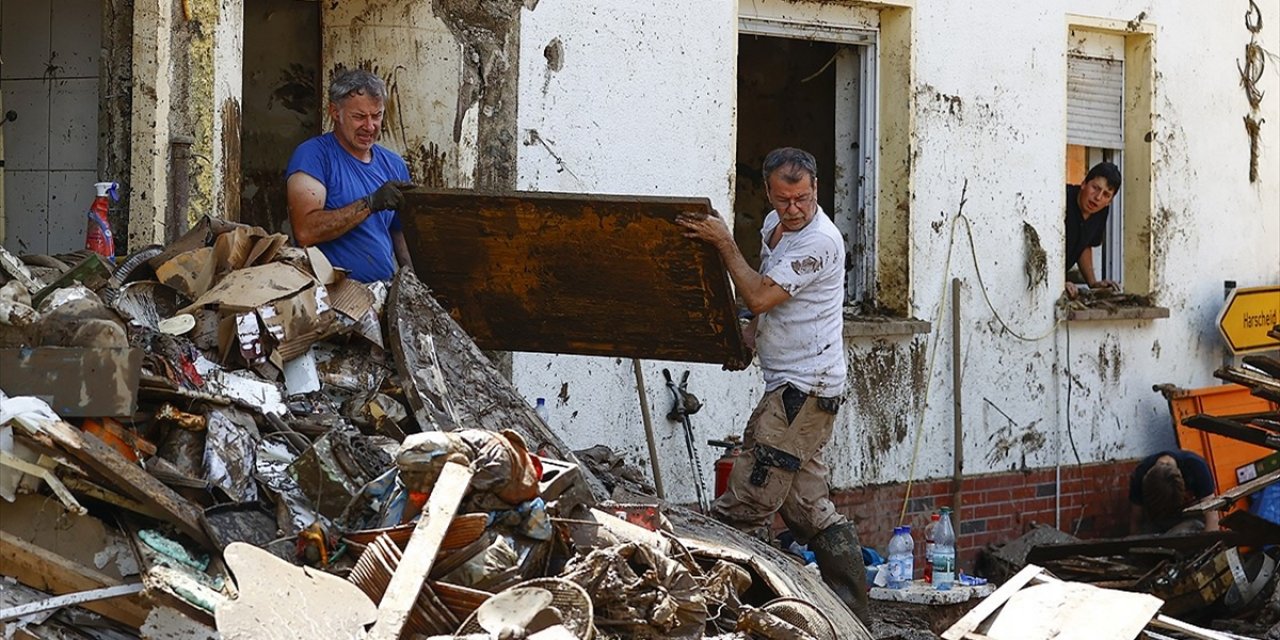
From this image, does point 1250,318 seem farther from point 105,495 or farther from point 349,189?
point 105,495

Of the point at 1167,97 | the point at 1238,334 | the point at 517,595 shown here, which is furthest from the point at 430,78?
the point at 1238,334

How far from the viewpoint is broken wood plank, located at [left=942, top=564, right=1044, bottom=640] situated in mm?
6004

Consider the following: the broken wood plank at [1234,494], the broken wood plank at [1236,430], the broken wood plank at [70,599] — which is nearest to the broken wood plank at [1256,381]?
the broken wood plank at [1236,430]

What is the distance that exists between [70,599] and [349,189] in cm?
245

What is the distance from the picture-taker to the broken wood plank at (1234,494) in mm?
8922

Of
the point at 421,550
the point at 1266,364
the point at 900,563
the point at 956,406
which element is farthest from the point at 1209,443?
the point at 421,550

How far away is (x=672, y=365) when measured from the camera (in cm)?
891

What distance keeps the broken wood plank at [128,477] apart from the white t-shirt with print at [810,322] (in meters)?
2.68

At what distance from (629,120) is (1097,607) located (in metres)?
3.59

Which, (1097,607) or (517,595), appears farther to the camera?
(1097,607)

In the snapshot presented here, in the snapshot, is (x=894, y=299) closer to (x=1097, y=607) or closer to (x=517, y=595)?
(x=1097, y=607)

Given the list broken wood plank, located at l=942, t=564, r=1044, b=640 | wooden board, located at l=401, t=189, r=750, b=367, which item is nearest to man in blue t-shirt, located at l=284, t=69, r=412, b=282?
wooden board, located at l=401, t=189, r=750, b=367

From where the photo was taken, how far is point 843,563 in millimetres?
7262

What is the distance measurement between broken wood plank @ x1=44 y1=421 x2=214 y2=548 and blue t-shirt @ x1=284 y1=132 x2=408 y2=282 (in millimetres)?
1803
